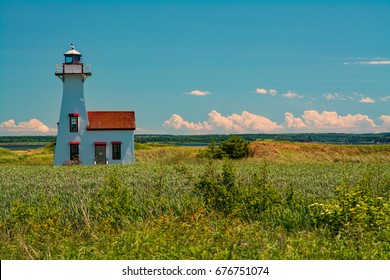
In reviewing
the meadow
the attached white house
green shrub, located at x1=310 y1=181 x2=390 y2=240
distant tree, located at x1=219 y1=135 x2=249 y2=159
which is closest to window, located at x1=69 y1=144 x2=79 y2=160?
the attached white house

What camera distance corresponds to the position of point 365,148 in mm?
58000

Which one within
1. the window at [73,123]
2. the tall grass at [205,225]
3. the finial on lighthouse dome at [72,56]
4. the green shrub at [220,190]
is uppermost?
the finial on lighthouse dome at [72,56]

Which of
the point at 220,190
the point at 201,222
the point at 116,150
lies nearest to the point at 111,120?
the point at 116,150

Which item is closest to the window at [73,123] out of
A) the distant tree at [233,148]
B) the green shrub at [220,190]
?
the distant tree at [233,148]

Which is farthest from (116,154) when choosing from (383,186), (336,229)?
(336,229)

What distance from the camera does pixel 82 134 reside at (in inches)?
1817

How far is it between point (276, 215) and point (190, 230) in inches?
128

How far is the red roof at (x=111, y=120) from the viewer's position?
46.6 metres

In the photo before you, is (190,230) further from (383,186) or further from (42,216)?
(383,186)

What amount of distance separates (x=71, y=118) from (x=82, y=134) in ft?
5.72

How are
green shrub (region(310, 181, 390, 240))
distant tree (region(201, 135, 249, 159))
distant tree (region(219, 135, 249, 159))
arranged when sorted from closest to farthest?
1. green shrub (region(310, 181, 390, 240))
2. distant tree (region(201, 135, 249, 159))
3. distant tree (region(219, 135, 249, 159))

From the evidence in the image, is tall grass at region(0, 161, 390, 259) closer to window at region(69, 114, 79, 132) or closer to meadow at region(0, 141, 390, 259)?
meadow at region(0, 141, 390, 259)

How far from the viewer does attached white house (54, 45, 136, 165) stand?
46.0m

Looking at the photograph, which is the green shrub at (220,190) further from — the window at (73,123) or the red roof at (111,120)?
the window at (73,123)
